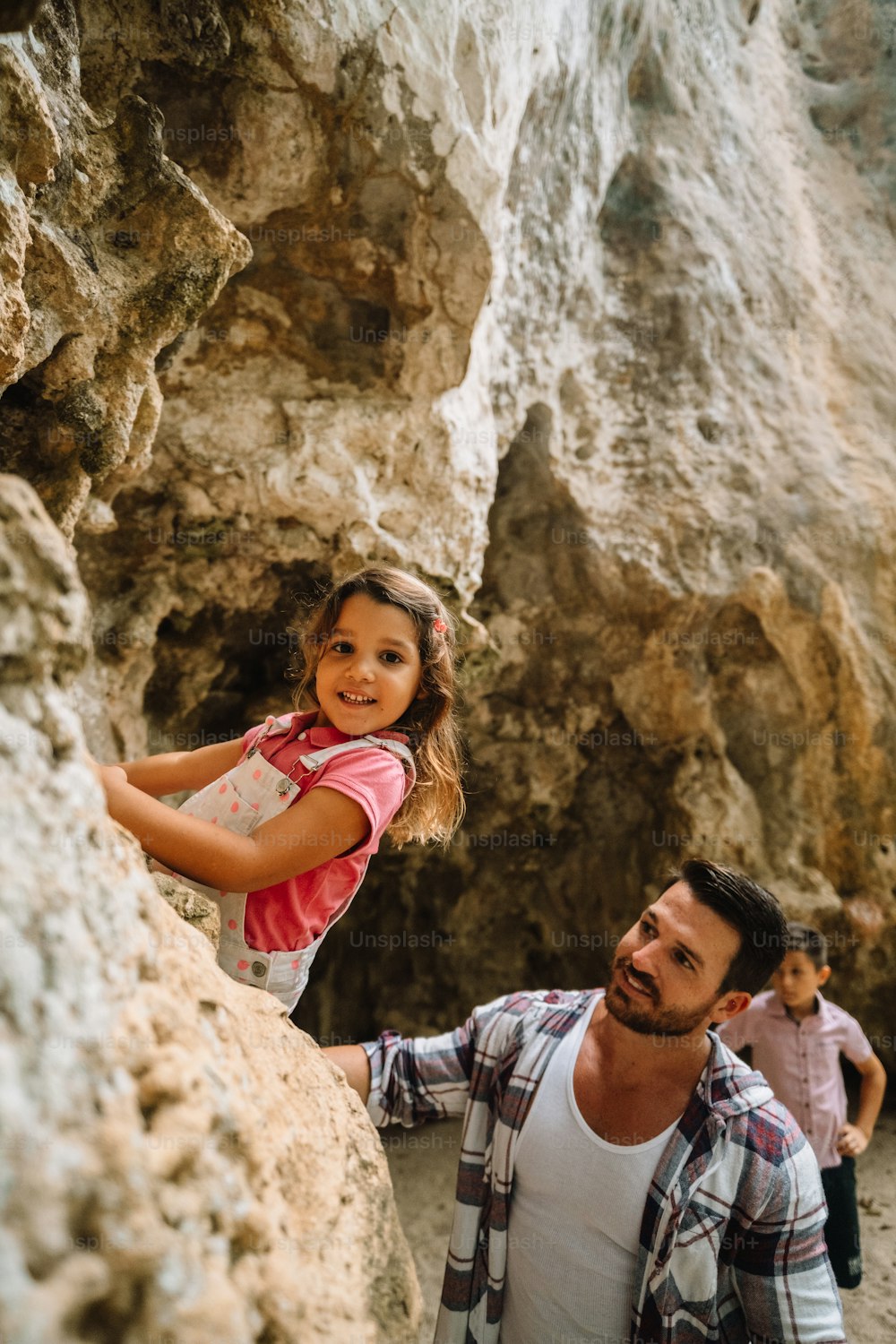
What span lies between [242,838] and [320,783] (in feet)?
0.55

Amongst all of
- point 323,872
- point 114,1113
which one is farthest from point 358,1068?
point 114,1113

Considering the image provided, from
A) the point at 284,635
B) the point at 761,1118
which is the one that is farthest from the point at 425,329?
the point at 761,1118

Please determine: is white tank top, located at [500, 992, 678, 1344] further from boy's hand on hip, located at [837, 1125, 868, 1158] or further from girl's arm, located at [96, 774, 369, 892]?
boy's hand on hip, located at [837, 1125, 868, 1158]

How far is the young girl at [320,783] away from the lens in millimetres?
1324

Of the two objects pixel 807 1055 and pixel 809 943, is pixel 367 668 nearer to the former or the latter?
pixel 809 943

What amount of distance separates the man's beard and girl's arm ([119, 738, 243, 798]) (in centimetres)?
100

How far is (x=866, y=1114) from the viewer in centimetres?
330

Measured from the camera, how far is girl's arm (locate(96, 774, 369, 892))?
124cm

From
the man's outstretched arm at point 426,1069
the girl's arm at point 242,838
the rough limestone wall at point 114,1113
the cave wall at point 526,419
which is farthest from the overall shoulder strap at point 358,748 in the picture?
the cave wall at point 526,419

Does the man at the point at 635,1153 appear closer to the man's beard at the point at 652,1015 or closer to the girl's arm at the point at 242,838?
the man's beard at the point at 652,1015

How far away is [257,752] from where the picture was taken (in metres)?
1.64

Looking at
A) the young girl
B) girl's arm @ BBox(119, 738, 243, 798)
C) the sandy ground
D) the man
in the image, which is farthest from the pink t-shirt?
the sandy ground

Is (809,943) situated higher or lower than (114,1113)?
lower

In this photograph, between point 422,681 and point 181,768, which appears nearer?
point 181,768
